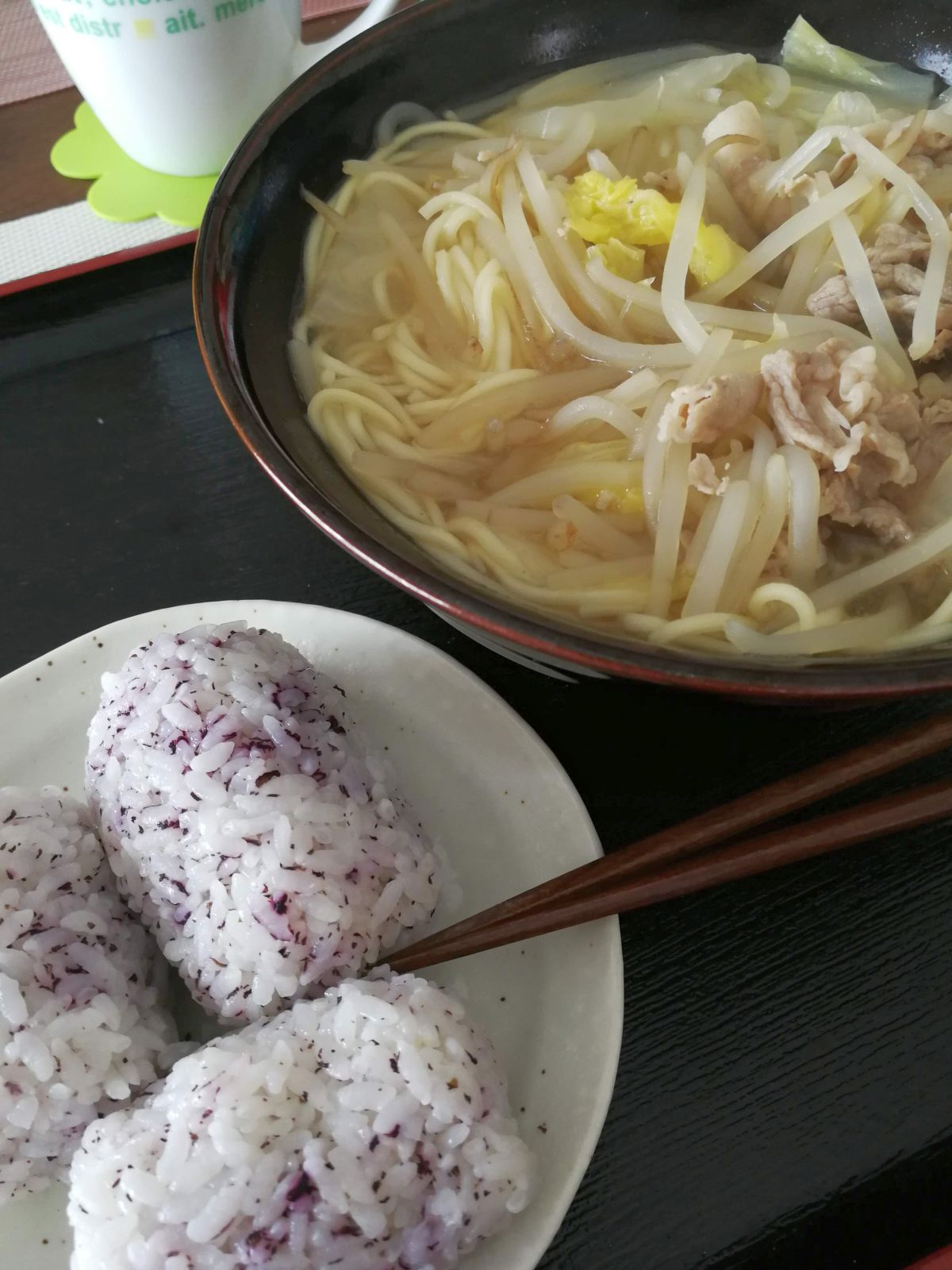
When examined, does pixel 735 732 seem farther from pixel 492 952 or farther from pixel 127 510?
A: pixel 127 510

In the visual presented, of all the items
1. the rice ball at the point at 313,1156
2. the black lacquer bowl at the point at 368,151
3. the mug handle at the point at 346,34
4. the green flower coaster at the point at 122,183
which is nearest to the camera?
the rice ball at the point at 313,1156

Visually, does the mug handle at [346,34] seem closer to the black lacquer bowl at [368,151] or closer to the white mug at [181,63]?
the white mug at [181,63]

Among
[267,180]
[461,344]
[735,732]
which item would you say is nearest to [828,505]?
[735,732]

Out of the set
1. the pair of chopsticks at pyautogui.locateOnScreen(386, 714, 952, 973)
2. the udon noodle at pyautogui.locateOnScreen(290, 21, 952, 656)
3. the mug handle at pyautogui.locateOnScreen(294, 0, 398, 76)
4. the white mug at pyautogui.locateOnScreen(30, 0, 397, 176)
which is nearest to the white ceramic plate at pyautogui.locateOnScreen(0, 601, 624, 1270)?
the pair of chopsticks at pyautogui.locateOnScreen(386, 714, 952, 973)

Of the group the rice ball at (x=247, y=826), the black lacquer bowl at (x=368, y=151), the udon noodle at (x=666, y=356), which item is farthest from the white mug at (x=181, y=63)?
the rice ball at (x=247, y=826)

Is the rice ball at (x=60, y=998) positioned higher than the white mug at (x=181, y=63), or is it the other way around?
the white mug at (x=181, y=63)

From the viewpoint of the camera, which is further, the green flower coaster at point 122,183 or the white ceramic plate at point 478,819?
the green flower coaster at point 122,183

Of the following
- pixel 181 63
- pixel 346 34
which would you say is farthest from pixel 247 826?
pixel 346 34

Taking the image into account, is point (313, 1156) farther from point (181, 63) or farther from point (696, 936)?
point (181, 63)
